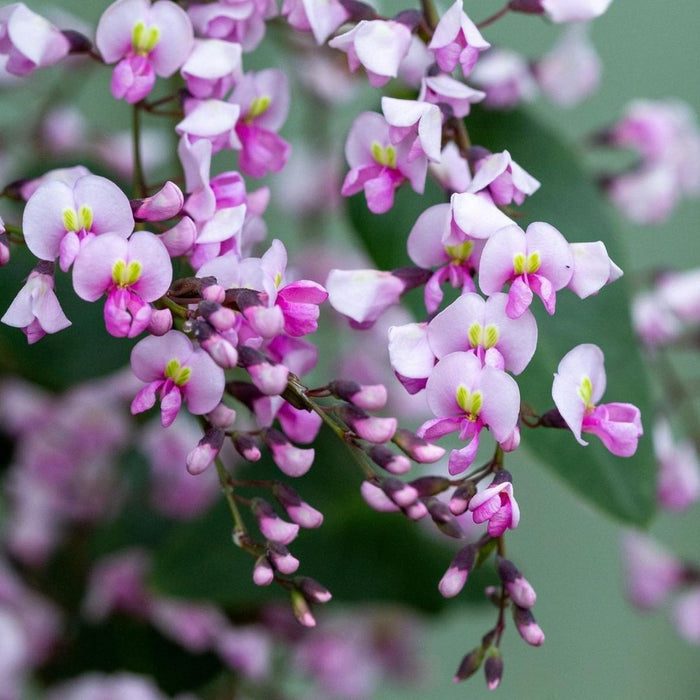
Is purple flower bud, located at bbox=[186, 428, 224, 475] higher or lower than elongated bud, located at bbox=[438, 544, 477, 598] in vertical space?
higher

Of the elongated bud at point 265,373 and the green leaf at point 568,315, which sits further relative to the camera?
the green leaf at point 568,315

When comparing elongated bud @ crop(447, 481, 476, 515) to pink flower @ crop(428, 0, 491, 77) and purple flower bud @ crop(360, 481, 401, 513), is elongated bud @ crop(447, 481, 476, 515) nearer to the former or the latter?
purple flower bud @ crop(360, 481, 401, 513)

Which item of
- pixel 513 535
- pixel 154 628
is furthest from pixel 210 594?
pixel 513 535

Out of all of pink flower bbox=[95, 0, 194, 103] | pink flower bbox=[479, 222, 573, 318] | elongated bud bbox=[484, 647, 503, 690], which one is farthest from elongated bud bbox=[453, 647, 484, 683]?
pink flower bbox=[95, 0, 194, 103]

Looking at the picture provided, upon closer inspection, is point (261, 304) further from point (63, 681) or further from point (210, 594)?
point (63, 681)

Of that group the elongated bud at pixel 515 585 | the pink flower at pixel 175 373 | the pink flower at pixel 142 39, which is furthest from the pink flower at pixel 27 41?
the elongated bud at pixel 515 585

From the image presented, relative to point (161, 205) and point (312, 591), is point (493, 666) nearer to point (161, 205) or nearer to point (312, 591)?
point (312, 591)

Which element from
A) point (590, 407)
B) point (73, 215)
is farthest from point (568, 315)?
point (73, 215)

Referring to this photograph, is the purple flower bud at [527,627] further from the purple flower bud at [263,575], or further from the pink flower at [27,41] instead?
the pink flower at [27,41]
